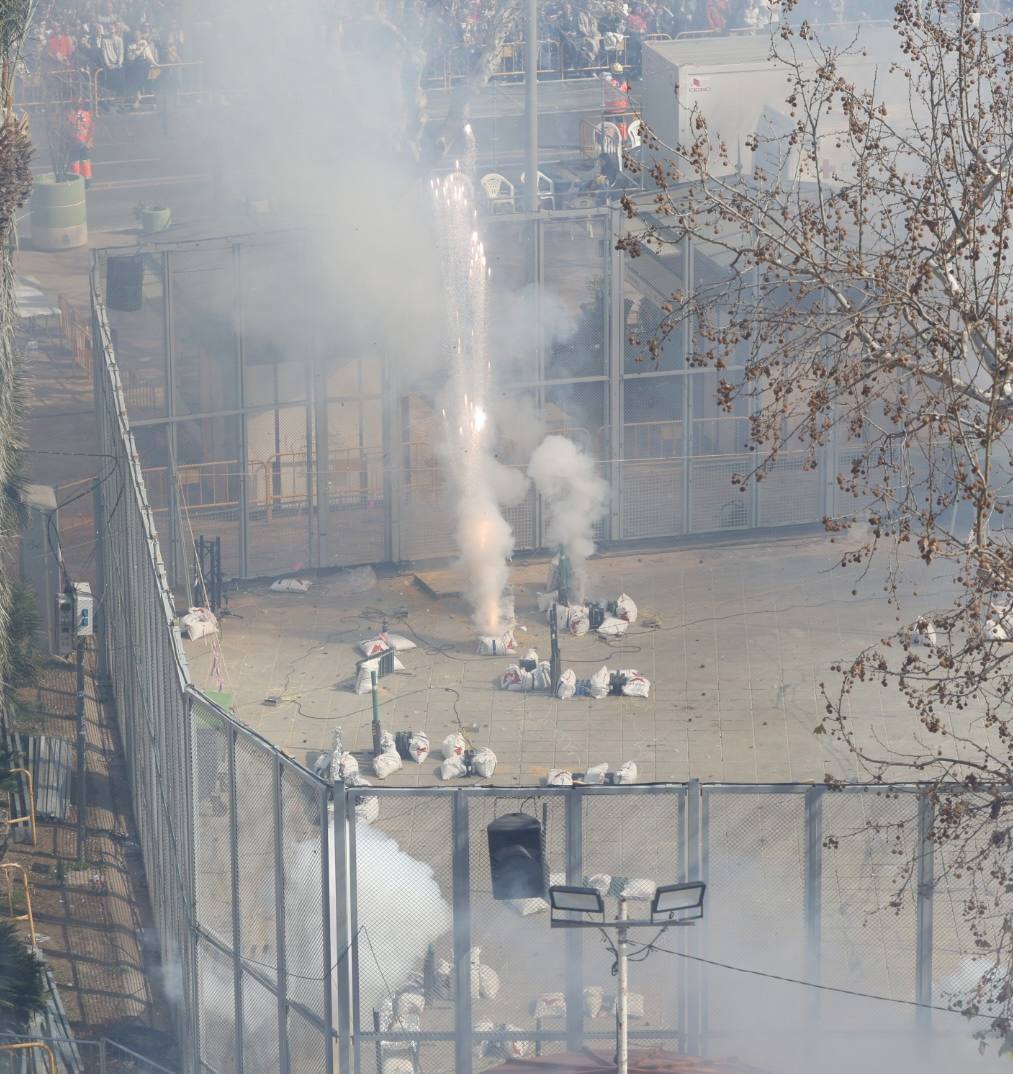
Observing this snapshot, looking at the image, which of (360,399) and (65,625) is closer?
(65,625)

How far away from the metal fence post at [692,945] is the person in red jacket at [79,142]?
31160mm

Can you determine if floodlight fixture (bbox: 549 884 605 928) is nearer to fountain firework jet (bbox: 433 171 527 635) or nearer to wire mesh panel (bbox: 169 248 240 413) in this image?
fountain firework jet (bbox: 433 171 527 635)

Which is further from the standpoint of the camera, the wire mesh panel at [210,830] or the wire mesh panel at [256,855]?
the wire mesh panel at [210,830]

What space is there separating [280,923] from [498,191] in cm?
2646

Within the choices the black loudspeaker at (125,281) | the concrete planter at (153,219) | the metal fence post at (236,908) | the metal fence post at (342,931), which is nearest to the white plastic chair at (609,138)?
the concrete planter at (153,219)

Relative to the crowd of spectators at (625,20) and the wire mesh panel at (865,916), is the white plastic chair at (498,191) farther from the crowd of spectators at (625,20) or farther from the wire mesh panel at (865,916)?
the wire mesh panel at (865,916)

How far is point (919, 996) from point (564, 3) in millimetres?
40116

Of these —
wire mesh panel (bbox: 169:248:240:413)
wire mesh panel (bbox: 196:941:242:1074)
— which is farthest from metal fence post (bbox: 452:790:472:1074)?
wire mesh panel (bbox: 169:248:240:413)

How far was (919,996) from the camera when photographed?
10398mm

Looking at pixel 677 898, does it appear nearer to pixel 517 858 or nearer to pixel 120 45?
pixel 517 858

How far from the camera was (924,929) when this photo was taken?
10.4m

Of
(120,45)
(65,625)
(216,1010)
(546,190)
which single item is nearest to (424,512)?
(65,625)

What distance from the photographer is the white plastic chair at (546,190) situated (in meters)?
34.7

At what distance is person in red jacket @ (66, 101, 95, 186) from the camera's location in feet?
131
